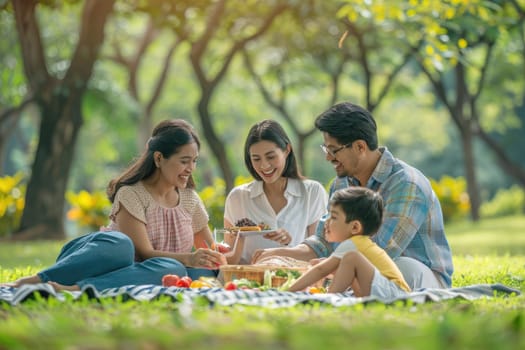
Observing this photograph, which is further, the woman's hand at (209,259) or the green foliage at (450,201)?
the green foliage at (450,201)

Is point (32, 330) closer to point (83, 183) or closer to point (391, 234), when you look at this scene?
point (391, 234)

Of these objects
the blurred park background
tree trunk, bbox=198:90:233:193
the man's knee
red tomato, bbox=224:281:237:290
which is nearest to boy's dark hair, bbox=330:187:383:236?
the man's knee

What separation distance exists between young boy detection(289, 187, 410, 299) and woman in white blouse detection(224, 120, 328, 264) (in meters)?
1.56

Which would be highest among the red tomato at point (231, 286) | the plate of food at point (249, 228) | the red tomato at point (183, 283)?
the plate of food at point (249, 228)

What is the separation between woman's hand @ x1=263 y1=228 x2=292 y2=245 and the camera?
7418mm

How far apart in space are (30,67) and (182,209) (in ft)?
35.7

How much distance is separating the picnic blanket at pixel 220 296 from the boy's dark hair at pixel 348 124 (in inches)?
44.9

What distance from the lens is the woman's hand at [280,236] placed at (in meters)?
7.42

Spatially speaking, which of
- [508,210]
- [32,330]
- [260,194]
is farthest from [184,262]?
[508,210]

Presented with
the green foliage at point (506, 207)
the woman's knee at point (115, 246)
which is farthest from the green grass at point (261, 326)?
the green foliage at point (506, 207)

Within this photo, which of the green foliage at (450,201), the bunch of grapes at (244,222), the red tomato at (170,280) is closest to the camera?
the red tomato at (170,280)

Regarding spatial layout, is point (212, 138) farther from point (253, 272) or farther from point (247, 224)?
point (253, 272)

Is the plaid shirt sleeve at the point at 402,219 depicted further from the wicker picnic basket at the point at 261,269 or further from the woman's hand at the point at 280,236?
the woman's hand at the point at 280,236

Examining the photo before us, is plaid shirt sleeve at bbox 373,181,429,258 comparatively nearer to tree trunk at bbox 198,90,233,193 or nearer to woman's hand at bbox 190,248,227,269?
woman's hand at bbox 190,248,227,269
